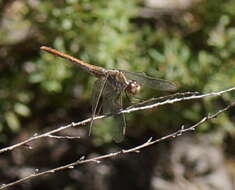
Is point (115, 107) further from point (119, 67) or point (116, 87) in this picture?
point (119, 67)

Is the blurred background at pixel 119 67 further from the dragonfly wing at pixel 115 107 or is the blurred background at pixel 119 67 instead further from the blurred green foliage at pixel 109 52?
the dragonfly wing at pixel 115 107

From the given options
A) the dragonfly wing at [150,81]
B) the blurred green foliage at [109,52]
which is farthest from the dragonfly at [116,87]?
the blurred green foliage at [109,52]

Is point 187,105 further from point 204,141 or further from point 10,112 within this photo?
point 10,112

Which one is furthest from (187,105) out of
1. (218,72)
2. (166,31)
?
(166,31)

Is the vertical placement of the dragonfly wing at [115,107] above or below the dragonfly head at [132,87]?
below

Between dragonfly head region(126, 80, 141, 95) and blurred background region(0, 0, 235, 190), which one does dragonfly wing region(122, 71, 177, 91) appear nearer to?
dragonfly head region(126, 80, 141, 95)

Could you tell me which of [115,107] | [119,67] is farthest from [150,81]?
[119,67]
